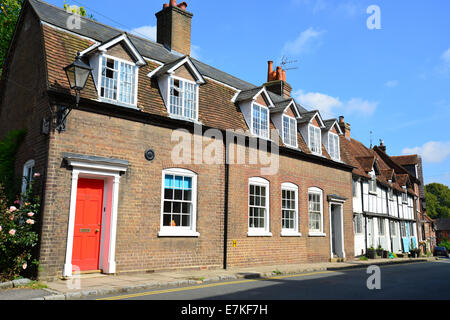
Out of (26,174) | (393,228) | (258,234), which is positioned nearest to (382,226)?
(393,228)

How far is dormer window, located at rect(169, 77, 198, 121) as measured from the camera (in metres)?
13.4

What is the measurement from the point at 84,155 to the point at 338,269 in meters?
11.5

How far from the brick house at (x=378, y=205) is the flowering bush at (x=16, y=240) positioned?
18.2m

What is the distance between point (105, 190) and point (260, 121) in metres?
7.86

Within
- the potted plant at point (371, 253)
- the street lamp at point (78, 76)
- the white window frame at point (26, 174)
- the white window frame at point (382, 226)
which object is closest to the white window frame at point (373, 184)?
the white window frame at point (382, 226)

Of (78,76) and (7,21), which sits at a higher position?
(7,21)

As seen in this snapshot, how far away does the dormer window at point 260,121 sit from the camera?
1648cm

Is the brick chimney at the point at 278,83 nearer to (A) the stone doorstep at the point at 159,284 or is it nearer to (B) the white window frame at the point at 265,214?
(B) the white window frame at the point at 265,214

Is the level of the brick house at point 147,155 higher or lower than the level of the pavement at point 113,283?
higher

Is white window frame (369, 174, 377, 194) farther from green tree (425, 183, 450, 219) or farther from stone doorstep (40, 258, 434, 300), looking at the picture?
green tree (425, 183, 450, 219)

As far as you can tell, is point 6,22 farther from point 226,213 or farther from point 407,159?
point 407,159

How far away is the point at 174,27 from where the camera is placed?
1781 centimetres
